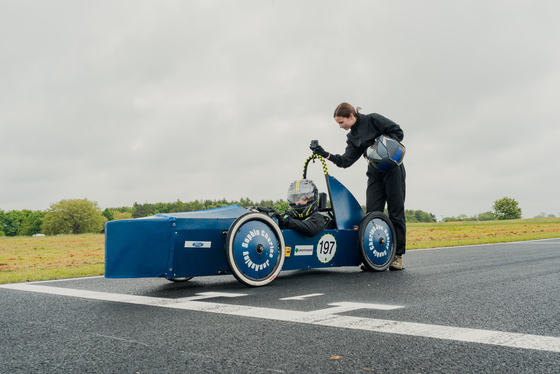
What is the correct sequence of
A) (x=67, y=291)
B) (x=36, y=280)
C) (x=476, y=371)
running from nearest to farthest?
(x=476, y=371) → (x=67, y=291) → (x=36, y=280)

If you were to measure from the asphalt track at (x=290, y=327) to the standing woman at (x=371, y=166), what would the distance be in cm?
154

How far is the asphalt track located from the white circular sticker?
0.65m

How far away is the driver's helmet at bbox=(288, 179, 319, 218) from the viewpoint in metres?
5.99

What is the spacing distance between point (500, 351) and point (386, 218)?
4284 mm

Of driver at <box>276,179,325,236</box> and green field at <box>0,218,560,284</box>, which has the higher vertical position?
driver at <box>276,179,325,236</box>

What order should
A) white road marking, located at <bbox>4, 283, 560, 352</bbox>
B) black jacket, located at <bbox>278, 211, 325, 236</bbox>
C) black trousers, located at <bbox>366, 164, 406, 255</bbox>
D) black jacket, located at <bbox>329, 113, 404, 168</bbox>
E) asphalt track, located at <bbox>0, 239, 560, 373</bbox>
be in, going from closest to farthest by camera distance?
1. asphalt track, located at <bbox>0, 239, 560, 373</bbox>
2. white road marking, located at <bbox>4, 283, 560, 352</bbox>
3. black jacket, located at <bbox>278, 211, 325, 236</bbox>
4. black jacket, located at <bbox>329, 113, 404, 168</bbox>
5. black trousers, located at <bbox>366, 164, 406, 255</bbox>

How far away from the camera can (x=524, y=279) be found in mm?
5312

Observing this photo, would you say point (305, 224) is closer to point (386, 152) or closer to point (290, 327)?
point (386, 152)

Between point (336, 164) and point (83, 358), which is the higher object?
point (336, 164)

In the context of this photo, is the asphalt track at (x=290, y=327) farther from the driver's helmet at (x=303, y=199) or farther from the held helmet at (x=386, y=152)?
the held helmet at (x=386, y=152)

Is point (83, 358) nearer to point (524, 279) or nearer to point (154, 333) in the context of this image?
point (154, 333)

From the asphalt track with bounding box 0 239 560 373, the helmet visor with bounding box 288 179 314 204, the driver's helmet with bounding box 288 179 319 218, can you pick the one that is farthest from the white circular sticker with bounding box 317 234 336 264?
the asphalt track with bounding box 0 239 560 373

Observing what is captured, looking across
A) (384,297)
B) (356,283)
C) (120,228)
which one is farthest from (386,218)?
(120,228)

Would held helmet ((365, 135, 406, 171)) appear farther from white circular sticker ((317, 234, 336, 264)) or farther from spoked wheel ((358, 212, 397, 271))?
white circular sticker ((317, 234, 336, 264))
